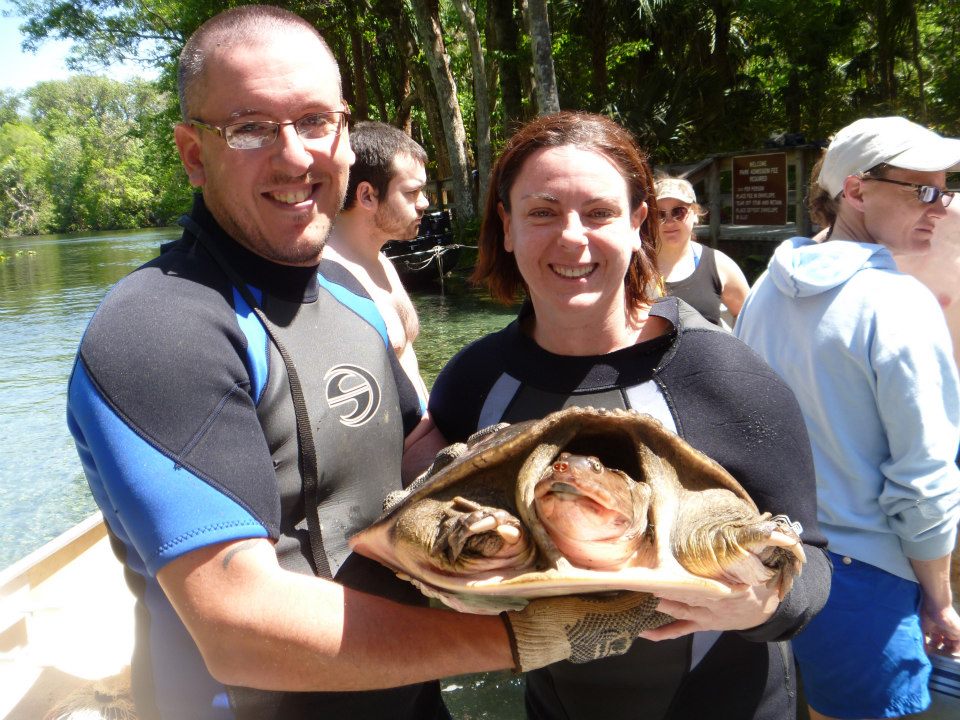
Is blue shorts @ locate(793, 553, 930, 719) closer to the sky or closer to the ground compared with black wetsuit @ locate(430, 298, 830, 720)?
closer to the ground

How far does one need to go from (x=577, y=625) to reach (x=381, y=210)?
11.9 ft

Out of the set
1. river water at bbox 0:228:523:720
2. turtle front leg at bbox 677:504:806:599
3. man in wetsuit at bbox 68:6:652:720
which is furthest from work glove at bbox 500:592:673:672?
river water at bbox 0:228:523:720

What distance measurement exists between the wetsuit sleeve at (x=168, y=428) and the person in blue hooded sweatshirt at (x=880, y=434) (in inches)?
69.2

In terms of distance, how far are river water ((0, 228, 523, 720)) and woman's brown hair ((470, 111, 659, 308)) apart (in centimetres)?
244

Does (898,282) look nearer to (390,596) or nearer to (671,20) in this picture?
(390,596)

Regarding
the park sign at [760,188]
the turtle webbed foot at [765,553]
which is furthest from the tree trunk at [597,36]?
the turtle webbed foot at [765,553]

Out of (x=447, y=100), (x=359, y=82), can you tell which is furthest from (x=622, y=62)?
(x=359, y=82)

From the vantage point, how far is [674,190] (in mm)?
4703

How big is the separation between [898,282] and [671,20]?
2287 cm

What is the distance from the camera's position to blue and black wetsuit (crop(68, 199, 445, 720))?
1332mm

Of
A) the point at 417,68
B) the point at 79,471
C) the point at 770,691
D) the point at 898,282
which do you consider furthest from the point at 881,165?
the point at 417,68

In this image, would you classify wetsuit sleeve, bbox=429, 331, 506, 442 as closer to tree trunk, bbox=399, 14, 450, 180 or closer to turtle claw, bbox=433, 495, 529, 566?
turtle claw, bbox=433, 495, 529, 566

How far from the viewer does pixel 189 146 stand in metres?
1.80

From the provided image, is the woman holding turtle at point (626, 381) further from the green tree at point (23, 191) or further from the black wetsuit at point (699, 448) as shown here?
the green tree at point (23, 191)
